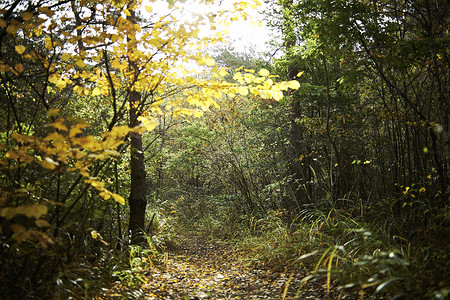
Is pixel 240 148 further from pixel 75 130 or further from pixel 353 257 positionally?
pixel 75 130

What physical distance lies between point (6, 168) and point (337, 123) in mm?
5804

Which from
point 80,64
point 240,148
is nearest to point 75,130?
point 80,64

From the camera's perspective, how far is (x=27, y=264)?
2.49 metres

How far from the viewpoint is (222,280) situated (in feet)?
13.3

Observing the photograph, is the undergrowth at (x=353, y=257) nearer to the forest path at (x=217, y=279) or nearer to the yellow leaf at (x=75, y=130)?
the forest path at (x=217, y=279)

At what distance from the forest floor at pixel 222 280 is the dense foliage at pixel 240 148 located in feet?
0.58

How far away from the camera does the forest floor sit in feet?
10.6

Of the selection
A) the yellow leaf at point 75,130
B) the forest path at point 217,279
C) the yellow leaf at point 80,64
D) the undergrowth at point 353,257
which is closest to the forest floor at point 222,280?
the forest path at point 217,279

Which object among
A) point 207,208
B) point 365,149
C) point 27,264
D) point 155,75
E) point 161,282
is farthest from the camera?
point 207,208

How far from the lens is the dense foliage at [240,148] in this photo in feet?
7.84

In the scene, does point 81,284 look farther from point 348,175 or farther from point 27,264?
point 348,175

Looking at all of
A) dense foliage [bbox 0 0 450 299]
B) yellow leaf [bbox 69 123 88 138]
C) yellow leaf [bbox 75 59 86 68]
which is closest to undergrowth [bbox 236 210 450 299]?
dense foliage [bbox 0 0 450 299]

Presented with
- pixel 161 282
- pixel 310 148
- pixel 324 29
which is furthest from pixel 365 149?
pixel 161 282

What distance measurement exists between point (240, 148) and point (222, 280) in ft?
14.7
